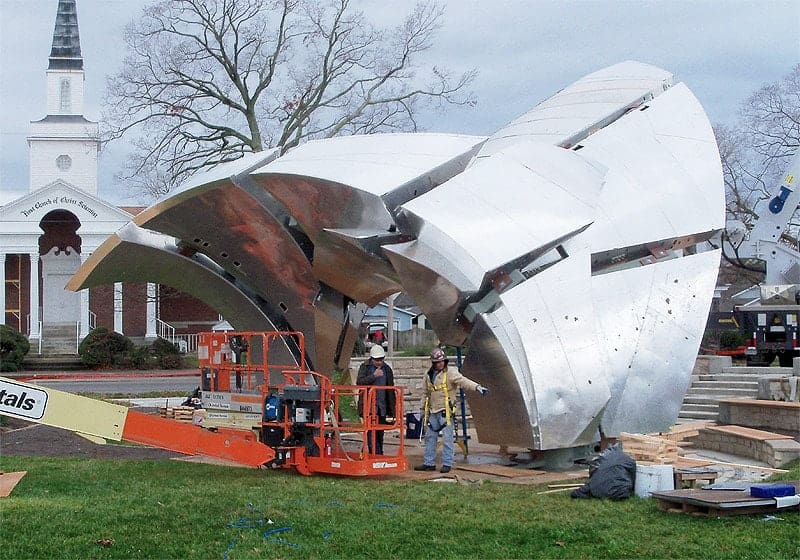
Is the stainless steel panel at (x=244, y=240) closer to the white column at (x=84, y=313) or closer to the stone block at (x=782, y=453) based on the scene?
the stone block at (x=782, y=453)

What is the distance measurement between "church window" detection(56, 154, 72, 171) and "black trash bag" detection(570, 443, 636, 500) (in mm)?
48343

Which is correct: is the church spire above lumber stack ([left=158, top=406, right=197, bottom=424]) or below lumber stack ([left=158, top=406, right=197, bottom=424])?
above

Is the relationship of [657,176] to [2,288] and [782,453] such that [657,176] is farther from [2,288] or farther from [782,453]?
[2,288]

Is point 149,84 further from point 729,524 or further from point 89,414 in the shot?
point 729,524

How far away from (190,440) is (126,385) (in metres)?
20.0

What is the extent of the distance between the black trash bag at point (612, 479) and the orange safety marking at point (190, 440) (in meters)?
3.64

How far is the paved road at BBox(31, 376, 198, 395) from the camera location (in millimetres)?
27594

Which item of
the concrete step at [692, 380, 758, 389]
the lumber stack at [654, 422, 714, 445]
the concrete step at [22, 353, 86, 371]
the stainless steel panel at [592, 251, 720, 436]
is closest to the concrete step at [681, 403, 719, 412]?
the concrete step at [692, 380, 758, 389]

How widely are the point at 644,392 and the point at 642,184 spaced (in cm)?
299

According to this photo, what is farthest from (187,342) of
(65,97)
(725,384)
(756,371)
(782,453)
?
(782,453)

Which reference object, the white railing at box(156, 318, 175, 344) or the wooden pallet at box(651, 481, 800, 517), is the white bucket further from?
the white railing at box(156, 318, 175, 344)

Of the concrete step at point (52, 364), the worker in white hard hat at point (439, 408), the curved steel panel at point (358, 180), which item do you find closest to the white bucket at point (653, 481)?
the worker in white hard hat at point (439, 408)

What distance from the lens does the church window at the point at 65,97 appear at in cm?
5492

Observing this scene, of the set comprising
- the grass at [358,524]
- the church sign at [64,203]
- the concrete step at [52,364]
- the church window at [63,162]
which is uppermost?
the church window at [63,162]
